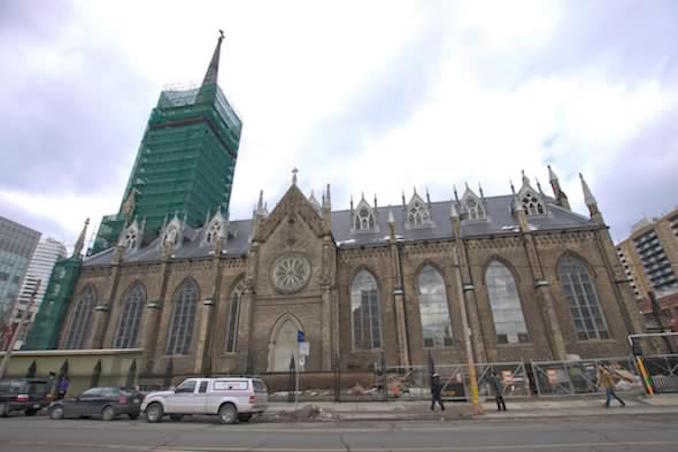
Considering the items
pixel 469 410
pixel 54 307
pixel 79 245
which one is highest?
pixel 79 245

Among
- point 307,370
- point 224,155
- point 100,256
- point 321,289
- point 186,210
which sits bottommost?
point 307,370

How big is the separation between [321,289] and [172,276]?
14.1m

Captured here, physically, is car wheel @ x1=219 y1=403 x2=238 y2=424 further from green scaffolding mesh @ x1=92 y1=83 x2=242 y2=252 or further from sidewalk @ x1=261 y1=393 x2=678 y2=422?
green scaffolding mesh @ x1=92 y1=83 x2=242 y2=252

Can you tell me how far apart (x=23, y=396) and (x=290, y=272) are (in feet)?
53.5

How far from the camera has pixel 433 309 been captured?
26078 mm

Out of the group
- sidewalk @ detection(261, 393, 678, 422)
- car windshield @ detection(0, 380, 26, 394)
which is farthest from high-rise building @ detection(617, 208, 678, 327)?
car windshield @ detection(0, 380, 26, 394)

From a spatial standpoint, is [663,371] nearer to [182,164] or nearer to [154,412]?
[154,412]

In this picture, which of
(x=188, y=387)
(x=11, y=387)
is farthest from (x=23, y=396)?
(x=188, y=387)

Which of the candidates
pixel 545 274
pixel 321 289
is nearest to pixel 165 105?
pixel 321 289

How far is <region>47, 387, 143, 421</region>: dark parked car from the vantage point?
16125 millimetres

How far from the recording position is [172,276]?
30406 millimetres

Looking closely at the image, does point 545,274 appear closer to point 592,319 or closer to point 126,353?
point 592,319

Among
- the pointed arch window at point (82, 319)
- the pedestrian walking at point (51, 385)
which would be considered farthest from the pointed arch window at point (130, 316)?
A: the pedestrian walking at point (51, 385)

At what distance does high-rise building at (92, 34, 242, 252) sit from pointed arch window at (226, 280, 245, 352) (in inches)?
563
